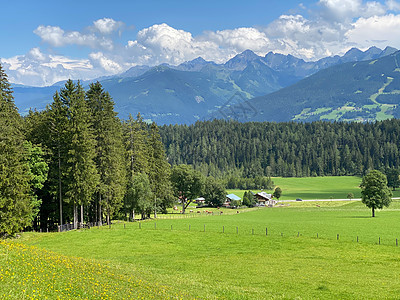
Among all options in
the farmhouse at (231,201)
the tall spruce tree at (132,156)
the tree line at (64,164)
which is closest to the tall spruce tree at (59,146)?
the tree line at (64,164)

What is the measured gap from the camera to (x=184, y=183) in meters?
114

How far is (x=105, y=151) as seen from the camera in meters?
62.4

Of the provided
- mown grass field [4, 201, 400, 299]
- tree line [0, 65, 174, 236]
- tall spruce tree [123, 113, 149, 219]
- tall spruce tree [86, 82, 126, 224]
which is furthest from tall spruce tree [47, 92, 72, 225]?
tall spruce tree [123, 113, 149, 219]

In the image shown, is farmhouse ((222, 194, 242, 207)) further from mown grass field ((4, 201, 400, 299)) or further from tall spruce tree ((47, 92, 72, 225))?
tall spruce tree ((47, 92, 72, 225))

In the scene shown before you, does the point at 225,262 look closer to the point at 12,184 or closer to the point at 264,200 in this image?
the point at 12,184

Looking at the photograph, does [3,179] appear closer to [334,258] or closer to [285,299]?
[285,299]

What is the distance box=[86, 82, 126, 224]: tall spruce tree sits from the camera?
61500 mm

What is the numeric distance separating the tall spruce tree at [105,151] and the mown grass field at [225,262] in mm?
5561

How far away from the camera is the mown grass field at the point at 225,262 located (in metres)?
23.7

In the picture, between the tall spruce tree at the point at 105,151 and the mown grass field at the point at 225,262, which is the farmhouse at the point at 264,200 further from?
the tall spruce tree at the point at 105,151

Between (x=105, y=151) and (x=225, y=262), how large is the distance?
33.9 m

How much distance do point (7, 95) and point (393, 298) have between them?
54.0 m

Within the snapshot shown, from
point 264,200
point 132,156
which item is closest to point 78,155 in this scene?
point 132,156

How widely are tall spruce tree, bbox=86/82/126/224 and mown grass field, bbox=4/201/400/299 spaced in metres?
5.56
